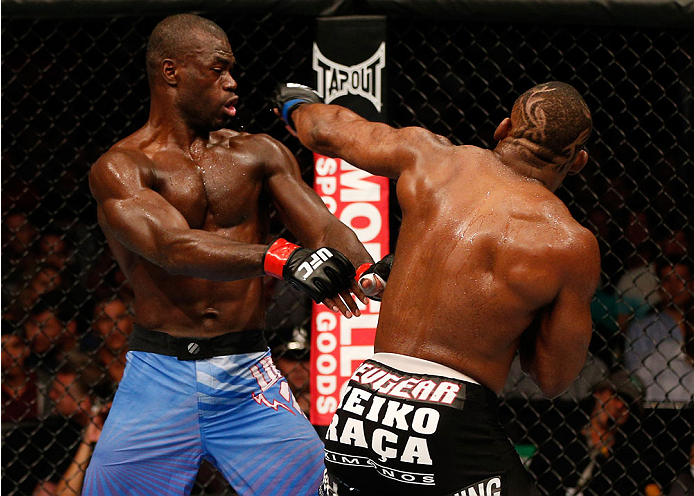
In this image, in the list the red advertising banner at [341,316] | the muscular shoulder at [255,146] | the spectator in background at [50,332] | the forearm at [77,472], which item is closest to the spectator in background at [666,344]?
the red advertising banner at [341,316]

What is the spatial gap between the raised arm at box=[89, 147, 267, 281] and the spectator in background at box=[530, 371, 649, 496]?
5.04 feet

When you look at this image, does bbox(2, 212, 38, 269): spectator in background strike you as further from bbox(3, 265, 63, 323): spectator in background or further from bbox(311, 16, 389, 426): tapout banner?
bbox(311, 16, 389, 426): tapout banner

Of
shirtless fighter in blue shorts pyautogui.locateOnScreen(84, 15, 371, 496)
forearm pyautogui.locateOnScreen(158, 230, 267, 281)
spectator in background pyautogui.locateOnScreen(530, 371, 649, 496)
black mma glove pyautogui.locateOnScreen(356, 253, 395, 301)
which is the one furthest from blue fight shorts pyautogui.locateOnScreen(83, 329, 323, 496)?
spectator in background pyautogui.locateOnScreen(530, 371, 649, 496)

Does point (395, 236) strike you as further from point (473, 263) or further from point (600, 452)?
point (473, 263)

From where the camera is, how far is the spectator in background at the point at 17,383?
2.87 meters

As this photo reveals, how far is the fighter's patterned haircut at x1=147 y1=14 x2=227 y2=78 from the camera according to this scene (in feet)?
6.12

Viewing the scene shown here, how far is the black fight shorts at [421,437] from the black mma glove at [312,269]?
0.17 meters

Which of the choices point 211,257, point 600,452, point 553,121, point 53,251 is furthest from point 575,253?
point 53,251

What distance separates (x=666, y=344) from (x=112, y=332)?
1.95 m

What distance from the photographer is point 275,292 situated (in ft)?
9.58

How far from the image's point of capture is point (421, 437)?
1273 millimetres

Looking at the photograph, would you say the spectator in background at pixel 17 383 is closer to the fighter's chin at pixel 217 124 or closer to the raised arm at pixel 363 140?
the fighter's chin at pixel 217 124

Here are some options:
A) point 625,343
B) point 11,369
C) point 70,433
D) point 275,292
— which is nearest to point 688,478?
point 625,343

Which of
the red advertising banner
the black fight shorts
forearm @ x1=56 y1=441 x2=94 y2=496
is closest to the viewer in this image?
the black fight shorts
